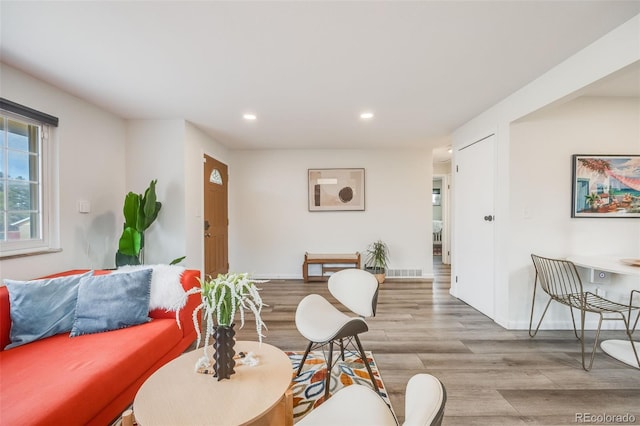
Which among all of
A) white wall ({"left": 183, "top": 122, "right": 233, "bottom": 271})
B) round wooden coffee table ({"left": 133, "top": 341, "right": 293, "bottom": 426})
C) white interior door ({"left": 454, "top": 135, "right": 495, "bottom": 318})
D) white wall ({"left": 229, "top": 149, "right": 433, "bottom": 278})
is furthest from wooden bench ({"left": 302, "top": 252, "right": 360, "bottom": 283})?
round wooden coffee table ({"left": 133, "top": 341, "right": 293, "bottom": 426})

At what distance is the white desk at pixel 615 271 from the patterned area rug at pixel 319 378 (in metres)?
2.03

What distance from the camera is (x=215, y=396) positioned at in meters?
1.18

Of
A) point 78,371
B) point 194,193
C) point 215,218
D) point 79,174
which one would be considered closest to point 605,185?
point 78,371

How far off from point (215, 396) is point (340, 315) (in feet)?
3.48

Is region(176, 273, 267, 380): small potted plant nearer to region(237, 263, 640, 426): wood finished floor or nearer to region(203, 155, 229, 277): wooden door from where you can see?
region(237, 263, 640, 426): wood finished floor

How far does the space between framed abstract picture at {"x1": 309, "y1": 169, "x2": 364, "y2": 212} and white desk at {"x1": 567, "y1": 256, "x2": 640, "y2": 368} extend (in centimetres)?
306

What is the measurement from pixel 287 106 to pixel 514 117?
7.58 ft

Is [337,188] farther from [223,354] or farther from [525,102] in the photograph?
[223,354]

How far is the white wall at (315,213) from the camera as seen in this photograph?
4.94 metres

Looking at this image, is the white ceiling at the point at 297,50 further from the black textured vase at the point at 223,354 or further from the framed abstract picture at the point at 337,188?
the framed abstract picture at the point at 337,188

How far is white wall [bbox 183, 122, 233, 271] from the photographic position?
3.38m

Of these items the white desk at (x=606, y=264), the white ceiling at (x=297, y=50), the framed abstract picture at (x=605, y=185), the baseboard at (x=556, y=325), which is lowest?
the baseboard at (x=556, y=325)

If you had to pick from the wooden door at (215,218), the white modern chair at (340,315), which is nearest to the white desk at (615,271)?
the white modern chair at (340,315)

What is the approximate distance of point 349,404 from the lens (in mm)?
1122
